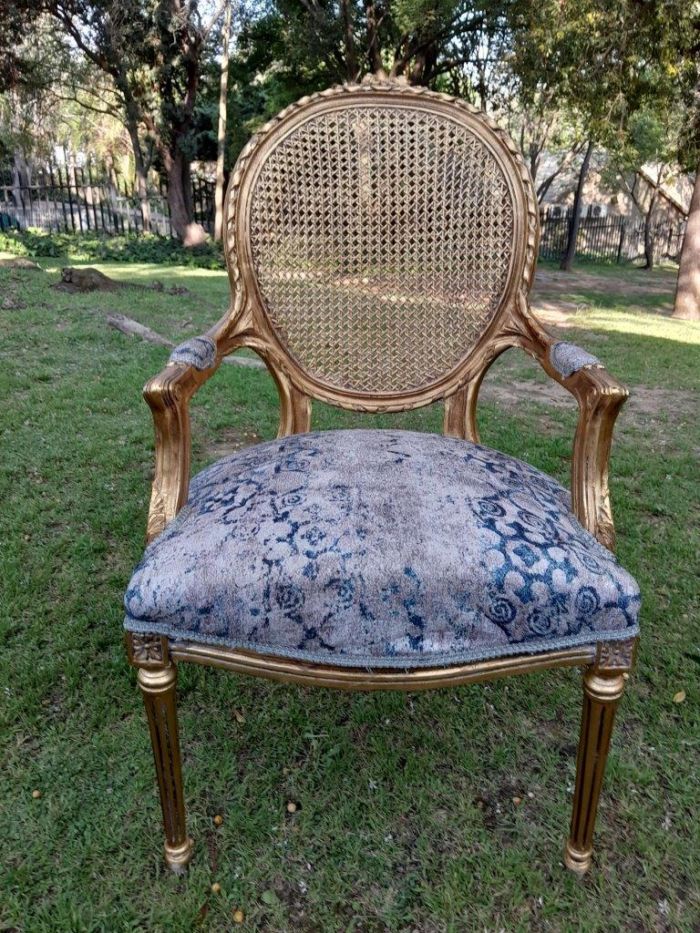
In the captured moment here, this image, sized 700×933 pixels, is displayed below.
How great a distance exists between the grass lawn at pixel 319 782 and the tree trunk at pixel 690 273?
6.60 meters

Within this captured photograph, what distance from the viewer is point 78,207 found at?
15086mm

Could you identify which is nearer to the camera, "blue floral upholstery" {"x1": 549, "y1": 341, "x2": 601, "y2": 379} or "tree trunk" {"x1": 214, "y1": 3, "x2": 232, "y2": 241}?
"blue floral upholstery" {"x1": 549, "y1": 341, "x2": 601, "y2": 379}

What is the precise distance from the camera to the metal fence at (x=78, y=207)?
15.0 metres

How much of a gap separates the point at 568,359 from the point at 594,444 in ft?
0.70

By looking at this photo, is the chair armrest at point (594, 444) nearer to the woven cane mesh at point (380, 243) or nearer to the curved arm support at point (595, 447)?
the curved arm support at point (595, 447)

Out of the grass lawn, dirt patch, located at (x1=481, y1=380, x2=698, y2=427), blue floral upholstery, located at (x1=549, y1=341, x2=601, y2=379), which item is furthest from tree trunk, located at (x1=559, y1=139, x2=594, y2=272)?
blue floral upholstery, located at (x1=549, y1=341, x2=601, y2=379)

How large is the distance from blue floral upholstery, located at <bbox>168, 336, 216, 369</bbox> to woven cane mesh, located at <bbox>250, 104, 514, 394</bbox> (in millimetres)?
297

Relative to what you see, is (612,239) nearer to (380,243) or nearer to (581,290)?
(581,290)

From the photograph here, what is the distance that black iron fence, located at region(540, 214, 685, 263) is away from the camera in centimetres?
1806

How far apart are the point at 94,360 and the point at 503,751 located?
4.09 m

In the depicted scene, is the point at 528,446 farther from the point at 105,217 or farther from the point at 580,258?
the point at 580,258

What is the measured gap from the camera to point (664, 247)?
2016 cm

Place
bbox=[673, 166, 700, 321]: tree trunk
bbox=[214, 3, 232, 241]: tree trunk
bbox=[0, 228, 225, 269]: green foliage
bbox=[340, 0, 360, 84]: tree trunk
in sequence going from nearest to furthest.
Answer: bbox=[673, 166, 700, 321]: tree trunk, bbox=[340, 0, 360, 84]: tree trunk, bbox=[0, 228, 225, 269]: green foliage, bbox=[214, 3, 232, 241]: tree trunk

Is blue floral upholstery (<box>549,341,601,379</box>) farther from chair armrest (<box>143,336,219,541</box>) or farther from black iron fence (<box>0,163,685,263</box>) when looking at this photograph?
black iron fence (<box>0,163,685,263</box>)
